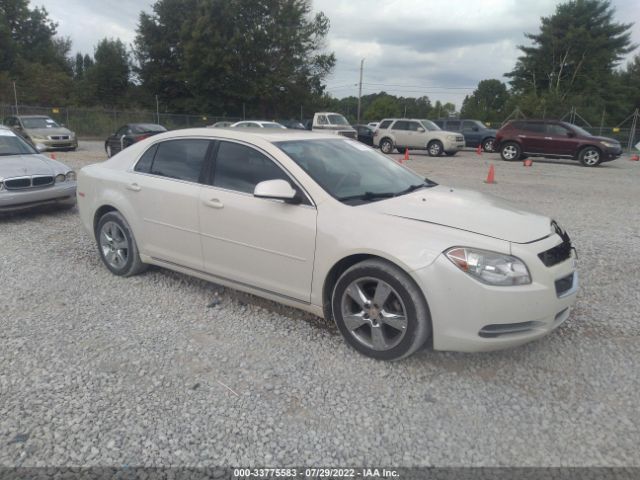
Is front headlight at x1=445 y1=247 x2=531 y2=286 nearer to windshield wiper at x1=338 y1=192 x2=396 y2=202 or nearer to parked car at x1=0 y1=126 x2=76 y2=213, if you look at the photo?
windshield wiper at x1=338 y1=192 x2=396 y2=202

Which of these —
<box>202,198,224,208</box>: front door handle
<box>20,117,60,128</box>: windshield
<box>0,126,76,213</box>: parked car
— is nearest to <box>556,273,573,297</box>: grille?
<box>202,198,224,208</box>: front door handle

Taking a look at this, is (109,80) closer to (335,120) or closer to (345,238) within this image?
(335,120)

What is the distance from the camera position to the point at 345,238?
3234 millimetres

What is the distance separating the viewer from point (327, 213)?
3371 mm

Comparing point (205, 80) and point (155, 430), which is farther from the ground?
point (205, 80)

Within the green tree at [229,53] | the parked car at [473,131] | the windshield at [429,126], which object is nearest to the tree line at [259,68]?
the green tree at [229,53]

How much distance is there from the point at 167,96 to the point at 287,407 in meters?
45.1

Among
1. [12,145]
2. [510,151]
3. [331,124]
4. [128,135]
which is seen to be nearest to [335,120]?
[331,124]

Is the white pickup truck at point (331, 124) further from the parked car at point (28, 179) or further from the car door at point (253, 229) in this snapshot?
the car door at point (253, 229)

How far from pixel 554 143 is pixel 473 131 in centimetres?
776

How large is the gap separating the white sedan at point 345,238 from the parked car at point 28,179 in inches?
121

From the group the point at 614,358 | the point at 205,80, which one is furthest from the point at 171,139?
the point at 205,80

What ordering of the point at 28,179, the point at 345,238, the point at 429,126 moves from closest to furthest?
the point at 345,238 → the point at 28,179 → the point at 429,126

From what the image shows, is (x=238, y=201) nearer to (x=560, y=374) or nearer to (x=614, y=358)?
(x=560, y=374)
